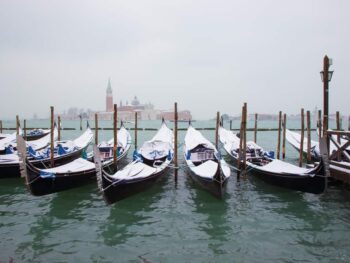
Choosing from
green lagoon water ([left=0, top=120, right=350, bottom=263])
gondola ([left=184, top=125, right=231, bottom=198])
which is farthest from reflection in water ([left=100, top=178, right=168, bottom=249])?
gondola ([left=184, top=125, right=231, bottom=198])

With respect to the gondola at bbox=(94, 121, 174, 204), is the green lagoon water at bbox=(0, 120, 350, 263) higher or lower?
lower

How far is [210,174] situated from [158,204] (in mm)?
1456

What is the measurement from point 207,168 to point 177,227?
2485 millimetres

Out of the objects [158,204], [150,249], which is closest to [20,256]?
[150,249]

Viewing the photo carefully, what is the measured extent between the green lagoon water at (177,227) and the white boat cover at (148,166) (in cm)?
61

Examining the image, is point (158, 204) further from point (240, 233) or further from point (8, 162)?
point (8, 162)

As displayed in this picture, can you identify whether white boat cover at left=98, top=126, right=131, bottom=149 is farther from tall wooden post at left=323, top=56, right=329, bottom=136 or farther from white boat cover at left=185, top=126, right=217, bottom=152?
tall wooden post at left=323, top=56, right=329, bottom=136

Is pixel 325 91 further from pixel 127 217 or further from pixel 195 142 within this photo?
pixel 127 217

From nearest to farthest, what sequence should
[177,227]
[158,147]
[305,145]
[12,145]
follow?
1. [177,227]
2. [12,145]
3. [158,147]
4. [305,145]

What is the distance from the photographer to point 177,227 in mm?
5816

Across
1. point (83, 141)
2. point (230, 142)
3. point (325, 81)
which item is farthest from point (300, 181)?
point (83, 141)

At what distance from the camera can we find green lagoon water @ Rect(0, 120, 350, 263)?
472 cm

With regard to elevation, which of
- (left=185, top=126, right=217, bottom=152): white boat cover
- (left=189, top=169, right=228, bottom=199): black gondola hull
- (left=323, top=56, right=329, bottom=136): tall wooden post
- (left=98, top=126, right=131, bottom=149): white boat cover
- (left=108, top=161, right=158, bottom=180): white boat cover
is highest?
(left=323, top=56, right=329, bottom=136): tall wooden post

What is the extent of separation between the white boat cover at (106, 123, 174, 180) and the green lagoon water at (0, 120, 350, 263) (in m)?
0.61
